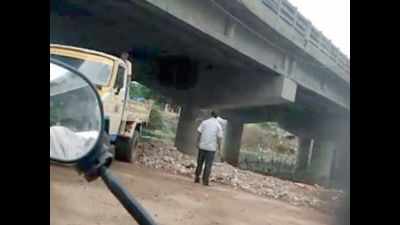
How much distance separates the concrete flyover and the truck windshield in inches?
3.2

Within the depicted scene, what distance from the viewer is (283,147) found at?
1.46m

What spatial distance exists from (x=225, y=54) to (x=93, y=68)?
660 millimetres

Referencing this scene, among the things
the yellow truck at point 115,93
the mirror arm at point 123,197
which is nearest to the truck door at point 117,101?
the yellow truck at point 115,93

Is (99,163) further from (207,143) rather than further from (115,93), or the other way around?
(207,143)

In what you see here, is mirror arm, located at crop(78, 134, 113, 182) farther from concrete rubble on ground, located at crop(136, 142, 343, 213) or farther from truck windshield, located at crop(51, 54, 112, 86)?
concrete rubble on ground, located at crop(136, 142, 343, 213)

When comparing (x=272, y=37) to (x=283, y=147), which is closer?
(x=283, y=147)

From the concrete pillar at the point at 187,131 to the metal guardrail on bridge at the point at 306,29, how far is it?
39 cm

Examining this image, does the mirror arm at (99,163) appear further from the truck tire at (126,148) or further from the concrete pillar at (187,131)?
the concrete pillar at (187,131)

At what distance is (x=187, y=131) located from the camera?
4.95 feet

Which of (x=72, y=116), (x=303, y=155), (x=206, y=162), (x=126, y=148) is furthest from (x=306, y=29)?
(x=72, y=116)
